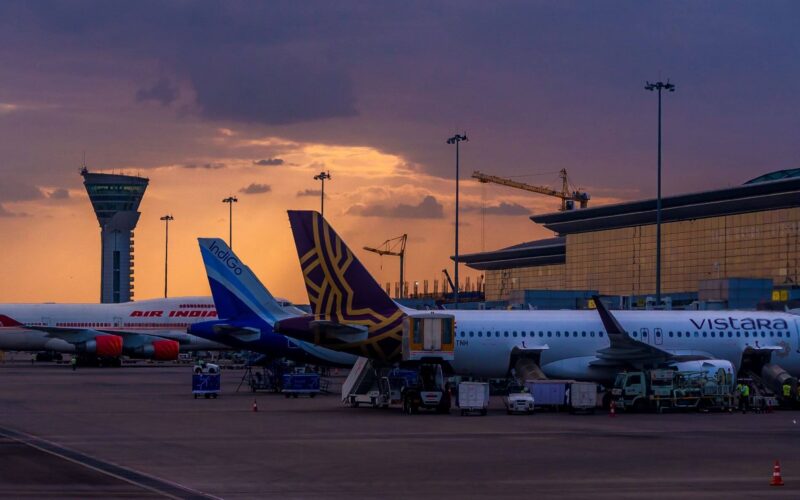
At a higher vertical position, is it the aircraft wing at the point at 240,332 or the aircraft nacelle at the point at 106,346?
the aircraft wing at the point at 240,332

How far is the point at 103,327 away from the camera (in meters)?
101

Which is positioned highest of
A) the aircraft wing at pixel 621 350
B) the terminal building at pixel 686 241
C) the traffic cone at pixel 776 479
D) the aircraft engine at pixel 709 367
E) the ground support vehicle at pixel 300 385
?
the terminal building at pixel 686 241

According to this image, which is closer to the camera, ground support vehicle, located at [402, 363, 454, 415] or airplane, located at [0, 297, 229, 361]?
ground support vehicle, located at [402, 363, 454, 415]

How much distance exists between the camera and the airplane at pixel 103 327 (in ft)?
325

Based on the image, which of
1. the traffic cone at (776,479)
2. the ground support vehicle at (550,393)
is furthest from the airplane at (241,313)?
the traffic cone at (776,479)

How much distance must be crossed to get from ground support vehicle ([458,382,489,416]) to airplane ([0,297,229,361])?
55567 millimetres

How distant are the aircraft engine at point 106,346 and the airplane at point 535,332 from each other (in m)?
50.5

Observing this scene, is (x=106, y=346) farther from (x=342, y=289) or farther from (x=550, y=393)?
(x=550, y=393)

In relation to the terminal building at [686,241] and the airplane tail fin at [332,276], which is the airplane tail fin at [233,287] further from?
the terminal building at [686,241]

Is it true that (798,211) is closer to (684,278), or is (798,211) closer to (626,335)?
(684,278)

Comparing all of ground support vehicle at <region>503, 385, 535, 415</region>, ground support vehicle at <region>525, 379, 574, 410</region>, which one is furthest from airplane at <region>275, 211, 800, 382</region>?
ground support vehicle at <region>503, 385, 535, 415</region>

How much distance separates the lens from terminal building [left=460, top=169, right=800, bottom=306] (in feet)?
480

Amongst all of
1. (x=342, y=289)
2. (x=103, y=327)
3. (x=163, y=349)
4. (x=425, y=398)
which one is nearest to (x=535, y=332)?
(x=425, y=398)

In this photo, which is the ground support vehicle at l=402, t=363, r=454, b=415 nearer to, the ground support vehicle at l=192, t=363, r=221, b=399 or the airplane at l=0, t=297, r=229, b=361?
the ground support vehicle at l=192, t=363, r=221, b=399
